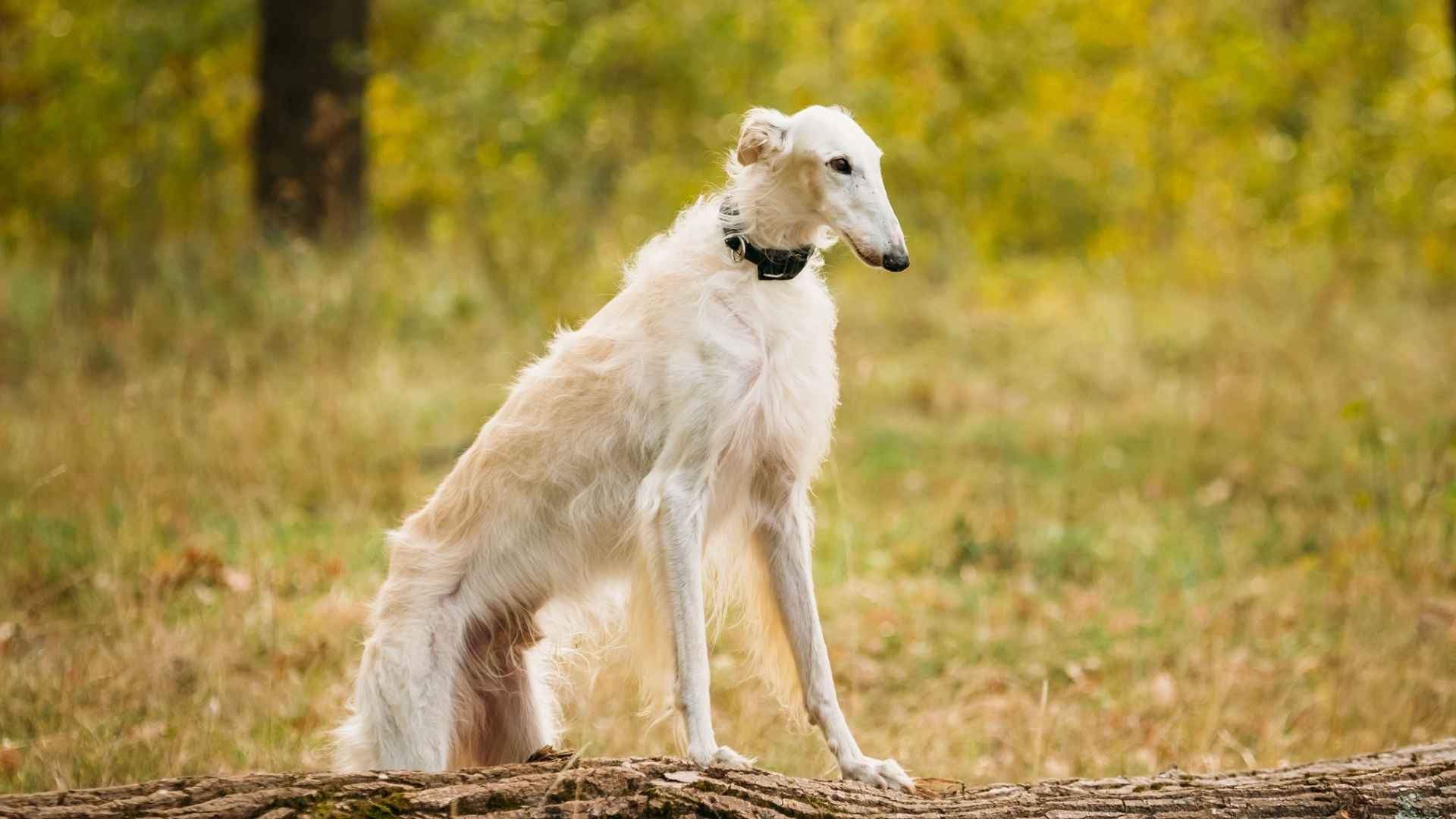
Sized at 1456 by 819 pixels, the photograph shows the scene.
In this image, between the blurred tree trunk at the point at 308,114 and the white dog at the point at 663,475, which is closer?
the white dog at the point at 663,475

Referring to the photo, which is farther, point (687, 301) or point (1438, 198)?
point (1438, 198)

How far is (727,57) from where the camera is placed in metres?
10.0

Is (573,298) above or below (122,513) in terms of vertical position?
above

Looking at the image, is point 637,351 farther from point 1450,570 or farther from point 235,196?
point 235,196

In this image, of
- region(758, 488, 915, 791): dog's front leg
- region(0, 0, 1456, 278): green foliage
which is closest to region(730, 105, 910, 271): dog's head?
region(758, 488, 915, 791): dog's front leg

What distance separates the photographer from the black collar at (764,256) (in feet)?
10.3

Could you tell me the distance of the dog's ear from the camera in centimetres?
317

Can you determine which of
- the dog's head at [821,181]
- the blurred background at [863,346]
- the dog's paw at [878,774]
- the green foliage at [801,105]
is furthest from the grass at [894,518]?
the dog's head at [821,181]

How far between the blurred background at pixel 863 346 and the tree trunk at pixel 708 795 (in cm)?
78

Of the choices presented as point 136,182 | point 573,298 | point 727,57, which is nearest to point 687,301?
point 573,298

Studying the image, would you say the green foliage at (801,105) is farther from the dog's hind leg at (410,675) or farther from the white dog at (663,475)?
the dog's hind leg at (410,675)

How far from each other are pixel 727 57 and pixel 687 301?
735 cm

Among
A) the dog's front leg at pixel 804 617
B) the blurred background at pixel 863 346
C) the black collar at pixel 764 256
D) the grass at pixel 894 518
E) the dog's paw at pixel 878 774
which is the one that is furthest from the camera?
the blurred background at pixel 863 346

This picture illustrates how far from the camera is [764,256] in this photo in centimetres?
316
